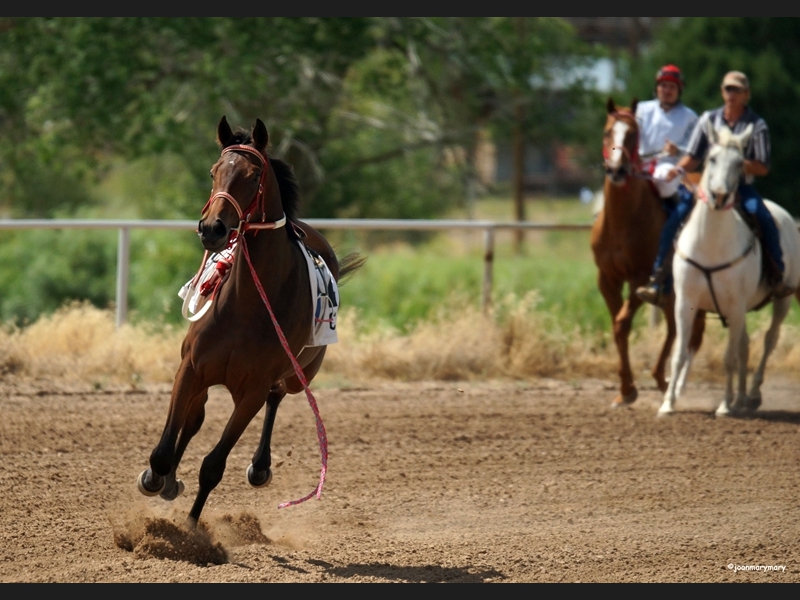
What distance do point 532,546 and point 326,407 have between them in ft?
13.1

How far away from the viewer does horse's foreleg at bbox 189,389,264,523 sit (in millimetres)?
5379

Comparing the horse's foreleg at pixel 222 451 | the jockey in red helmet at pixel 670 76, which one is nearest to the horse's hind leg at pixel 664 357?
the jockey in red helmet at pixel 670 76

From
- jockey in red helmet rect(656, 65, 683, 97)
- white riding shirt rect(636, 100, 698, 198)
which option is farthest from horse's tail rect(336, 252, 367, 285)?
jockey in red helmet rect(656, 65, 683, 97)

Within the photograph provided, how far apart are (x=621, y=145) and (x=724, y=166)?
3.37ft

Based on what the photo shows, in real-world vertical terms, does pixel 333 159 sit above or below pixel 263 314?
above

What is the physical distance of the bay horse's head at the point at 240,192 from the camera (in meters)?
4.79

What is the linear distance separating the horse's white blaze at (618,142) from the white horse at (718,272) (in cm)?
75

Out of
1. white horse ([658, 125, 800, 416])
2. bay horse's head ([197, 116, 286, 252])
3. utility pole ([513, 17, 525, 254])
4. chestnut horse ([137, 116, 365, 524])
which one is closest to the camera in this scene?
bay horse's head ([197, 116, 286, 252])

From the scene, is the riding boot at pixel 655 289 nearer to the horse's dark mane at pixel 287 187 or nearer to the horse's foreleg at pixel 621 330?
the horse's foreleg at pixel 621 330

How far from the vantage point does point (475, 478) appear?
711 cm

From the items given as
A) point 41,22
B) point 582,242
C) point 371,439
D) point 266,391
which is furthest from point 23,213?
point 266,391

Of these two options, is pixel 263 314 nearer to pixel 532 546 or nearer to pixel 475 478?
pixel 532 546

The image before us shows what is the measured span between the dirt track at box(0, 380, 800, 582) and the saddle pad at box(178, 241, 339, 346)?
1.09 m
